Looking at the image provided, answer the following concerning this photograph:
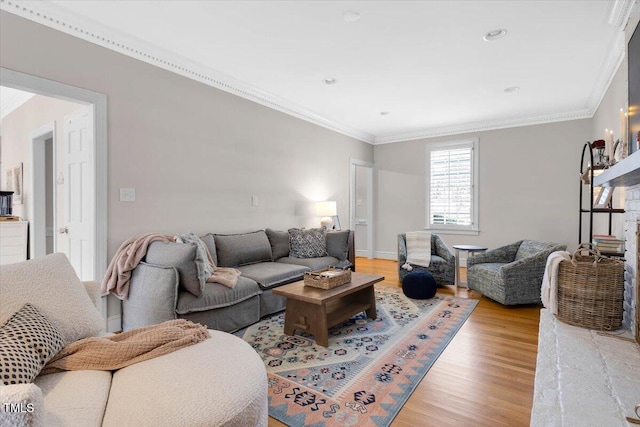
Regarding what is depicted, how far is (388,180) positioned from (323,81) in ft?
11.2

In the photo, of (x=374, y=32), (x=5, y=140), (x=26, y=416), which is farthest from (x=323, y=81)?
(x=5, y=140)

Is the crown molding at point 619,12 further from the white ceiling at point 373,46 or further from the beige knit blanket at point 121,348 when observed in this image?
the beige knit blanket at point 121,348

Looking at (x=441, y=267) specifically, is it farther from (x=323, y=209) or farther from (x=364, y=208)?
(x=364, y=208)

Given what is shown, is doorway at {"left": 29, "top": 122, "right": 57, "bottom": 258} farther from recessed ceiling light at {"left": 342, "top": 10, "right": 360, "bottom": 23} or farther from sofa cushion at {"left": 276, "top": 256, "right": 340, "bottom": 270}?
recessed ceiling light at {"left": 342, "top": 10, "right": 360, "bottom": 23}

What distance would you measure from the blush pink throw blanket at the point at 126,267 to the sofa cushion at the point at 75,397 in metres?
1.63

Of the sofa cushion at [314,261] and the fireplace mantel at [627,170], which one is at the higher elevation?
the fireplace mantel at [627,170]

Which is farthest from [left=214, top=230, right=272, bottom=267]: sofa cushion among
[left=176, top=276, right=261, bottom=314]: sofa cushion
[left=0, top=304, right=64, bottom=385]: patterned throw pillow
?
[left=0, top=304, right=64, bottom=385]: patterned throw pillow

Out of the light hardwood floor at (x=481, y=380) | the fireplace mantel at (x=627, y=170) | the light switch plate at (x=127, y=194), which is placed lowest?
the light hardwood floor at (x=481, y=380)

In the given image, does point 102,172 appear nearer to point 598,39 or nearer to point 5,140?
point 5,140

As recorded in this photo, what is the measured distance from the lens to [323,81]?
4.14 m

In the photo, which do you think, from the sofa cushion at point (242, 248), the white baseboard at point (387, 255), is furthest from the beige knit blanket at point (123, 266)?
the white baseboard at point (387, 255)

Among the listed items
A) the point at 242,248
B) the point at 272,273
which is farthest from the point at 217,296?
the point at 242,248

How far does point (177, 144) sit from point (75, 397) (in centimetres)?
283

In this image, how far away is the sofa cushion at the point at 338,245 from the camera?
471 centimetres
